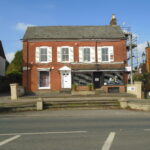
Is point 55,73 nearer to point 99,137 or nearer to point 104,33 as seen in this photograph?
point 104,33

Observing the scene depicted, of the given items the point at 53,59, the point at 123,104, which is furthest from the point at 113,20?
the point at 123,104

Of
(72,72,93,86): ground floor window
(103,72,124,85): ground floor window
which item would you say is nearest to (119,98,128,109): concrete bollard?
(103,72,124,85): ground floor window

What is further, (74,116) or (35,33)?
(35,33)

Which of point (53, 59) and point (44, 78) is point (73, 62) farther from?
point (44, 78)

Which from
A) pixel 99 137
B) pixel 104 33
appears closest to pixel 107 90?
pixel 104 33

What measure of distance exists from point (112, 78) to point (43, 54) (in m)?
8.41

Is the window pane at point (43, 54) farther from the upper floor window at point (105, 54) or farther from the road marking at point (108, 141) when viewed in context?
the road marking at point (108, 141)

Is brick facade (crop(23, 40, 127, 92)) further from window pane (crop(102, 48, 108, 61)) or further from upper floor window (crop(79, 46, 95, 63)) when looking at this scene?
window pane (crop(102, 48, 108, 61))

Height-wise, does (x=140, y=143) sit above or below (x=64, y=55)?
below

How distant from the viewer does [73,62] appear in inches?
1277

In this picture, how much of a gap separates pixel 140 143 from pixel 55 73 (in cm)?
2452

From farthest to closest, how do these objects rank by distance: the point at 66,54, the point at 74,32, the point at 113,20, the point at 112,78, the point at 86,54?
the point at 113,20 < the point at 74,32 < the point at 86,54 < the point at 66,54 < the point at 112,78

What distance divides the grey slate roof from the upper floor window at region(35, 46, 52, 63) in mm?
1378

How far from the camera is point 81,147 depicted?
7910mm
